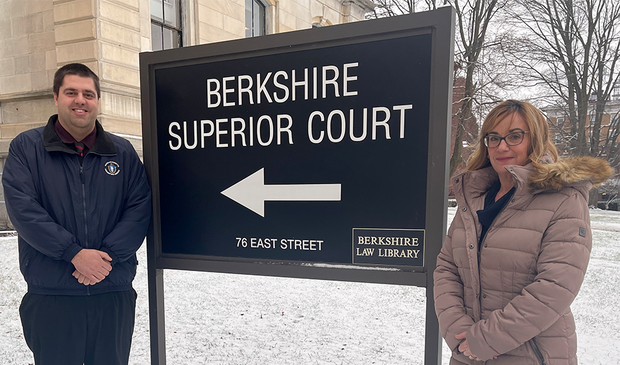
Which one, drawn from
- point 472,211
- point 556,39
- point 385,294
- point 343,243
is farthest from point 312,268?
point 556,39

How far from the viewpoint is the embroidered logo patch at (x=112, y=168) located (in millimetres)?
2211

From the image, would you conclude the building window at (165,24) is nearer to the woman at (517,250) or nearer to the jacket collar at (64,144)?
the jacket collar at (64,144)

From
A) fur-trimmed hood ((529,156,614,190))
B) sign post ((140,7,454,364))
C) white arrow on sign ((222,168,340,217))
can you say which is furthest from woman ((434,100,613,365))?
white arrow on sign ((222,168,340,217))

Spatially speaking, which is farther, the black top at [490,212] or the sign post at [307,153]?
the sign post at [307,153]

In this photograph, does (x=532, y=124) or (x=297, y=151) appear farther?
(x=297, y=151)

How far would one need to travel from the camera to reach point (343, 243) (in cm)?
196

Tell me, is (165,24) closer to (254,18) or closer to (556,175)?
(254,18)

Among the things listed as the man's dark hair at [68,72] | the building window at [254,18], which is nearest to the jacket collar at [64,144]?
the man's dark hair at [68,72]

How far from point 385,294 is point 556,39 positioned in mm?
14608

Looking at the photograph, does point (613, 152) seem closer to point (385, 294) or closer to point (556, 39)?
point (556, 39)

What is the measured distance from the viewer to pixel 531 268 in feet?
4.79

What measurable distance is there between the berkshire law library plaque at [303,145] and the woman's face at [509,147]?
224mm

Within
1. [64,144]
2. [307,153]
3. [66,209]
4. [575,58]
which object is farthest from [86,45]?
[575,58]

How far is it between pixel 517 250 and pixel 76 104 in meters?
2.36
